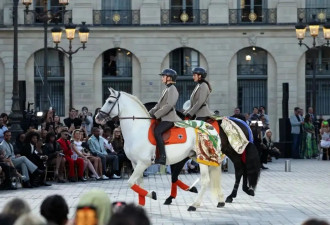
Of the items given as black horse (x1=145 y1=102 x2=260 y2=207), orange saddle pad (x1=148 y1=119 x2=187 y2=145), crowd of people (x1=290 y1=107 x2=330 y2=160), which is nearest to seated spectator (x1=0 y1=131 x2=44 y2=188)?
black horse (x1=145 y1=102 x2=260 y2=207)

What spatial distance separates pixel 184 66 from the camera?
5841cm

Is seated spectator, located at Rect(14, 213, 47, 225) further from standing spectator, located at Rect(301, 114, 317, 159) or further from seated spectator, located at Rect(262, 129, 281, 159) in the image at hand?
standing spectator, located at Rect(301, 114, 317, 159)

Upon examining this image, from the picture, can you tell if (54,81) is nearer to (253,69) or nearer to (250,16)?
(253,69)

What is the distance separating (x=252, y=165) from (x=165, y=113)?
2.26m

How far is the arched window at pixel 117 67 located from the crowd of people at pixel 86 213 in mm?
49510

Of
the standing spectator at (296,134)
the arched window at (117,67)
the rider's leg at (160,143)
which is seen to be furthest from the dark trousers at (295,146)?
the rider's leg at (160,143)

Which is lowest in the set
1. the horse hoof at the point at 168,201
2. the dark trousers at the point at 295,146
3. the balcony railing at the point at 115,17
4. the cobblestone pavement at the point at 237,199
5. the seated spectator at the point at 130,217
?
the cobblestone pavement at the point at 237,199

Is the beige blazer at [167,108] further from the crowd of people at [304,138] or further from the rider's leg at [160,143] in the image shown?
the crowd of people at [304,138]

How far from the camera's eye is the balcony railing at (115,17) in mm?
58031

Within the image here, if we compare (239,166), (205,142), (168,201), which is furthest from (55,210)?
(239,166)

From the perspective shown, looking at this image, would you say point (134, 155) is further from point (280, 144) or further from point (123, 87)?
point (123, 87)

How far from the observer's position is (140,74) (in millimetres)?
58438

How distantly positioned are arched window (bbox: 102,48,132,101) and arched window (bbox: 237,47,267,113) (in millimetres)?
5582

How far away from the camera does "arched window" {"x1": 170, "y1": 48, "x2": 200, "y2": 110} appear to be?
58000 mm
